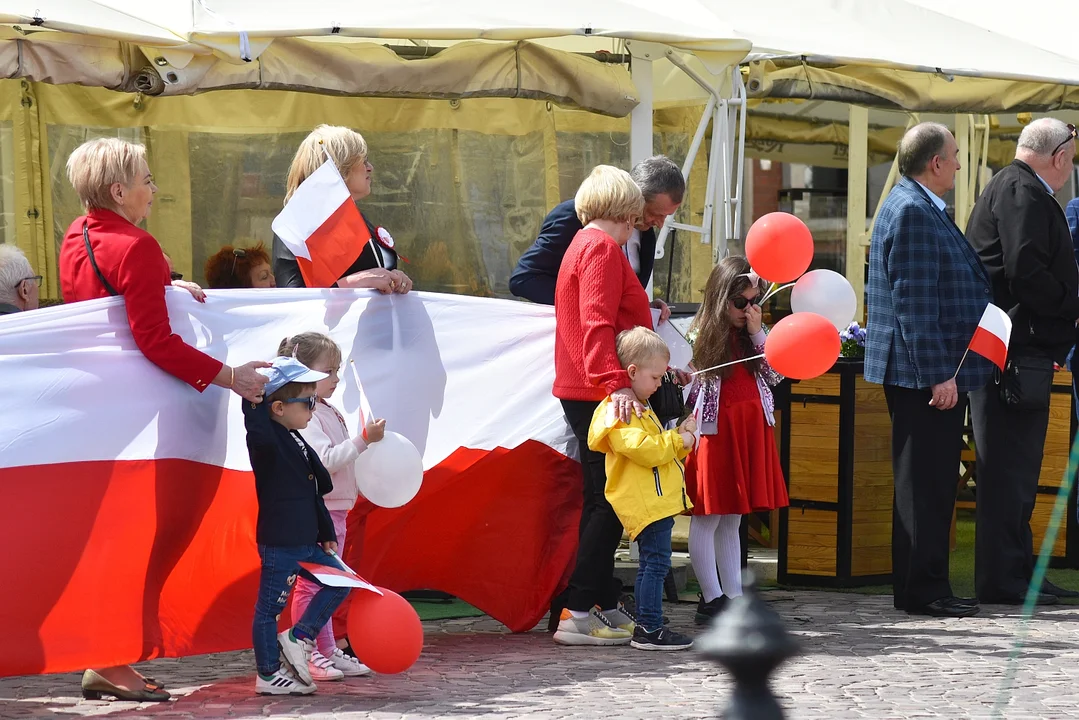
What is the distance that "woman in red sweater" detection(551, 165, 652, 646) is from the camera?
5930mm

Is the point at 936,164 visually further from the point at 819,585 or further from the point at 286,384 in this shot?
the point at 286,384

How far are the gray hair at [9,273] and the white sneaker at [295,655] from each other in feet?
5.65

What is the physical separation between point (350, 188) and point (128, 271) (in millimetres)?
1071

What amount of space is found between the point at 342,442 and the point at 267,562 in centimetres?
56

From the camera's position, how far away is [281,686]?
17.0ft

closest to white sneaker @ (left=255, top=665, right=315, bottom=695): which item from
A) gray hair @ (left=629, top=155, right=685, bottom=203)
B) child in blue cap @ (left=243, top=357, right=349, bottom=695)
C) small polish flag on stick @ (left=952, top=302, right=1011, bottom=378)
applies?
child in blue cap @ (left=243, top=357, right=349, bottom=695)

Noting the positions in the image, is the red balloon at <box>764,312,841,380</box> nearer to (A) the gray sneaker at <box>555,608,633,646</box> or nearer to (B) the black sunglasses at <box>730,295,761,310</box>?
(B) the black sunglasses at <box>730,295,761,310</box>

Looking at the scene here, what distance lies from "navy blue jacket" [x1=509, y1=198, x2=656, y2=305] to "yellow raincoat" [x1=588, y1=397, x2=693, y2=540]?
2.61ft

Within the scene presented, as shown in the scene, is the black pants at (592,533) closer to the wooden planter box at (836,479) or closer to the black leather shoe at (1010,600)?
the wooden planter box at (836,479)

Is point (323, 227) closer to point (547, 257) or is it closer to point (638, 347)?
point (547, 257)

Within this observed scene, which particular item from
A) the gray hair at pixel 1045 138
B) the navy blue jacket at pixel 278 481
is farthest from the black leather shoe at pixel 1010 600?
the navy blue jacket at pixel 278 481

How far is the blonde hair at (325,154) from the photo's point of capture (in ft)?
19.1

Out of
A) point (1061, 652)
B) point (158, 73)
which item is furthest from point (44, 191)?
point (1061, 652)

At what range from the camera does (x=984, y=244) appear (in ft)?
23.7
